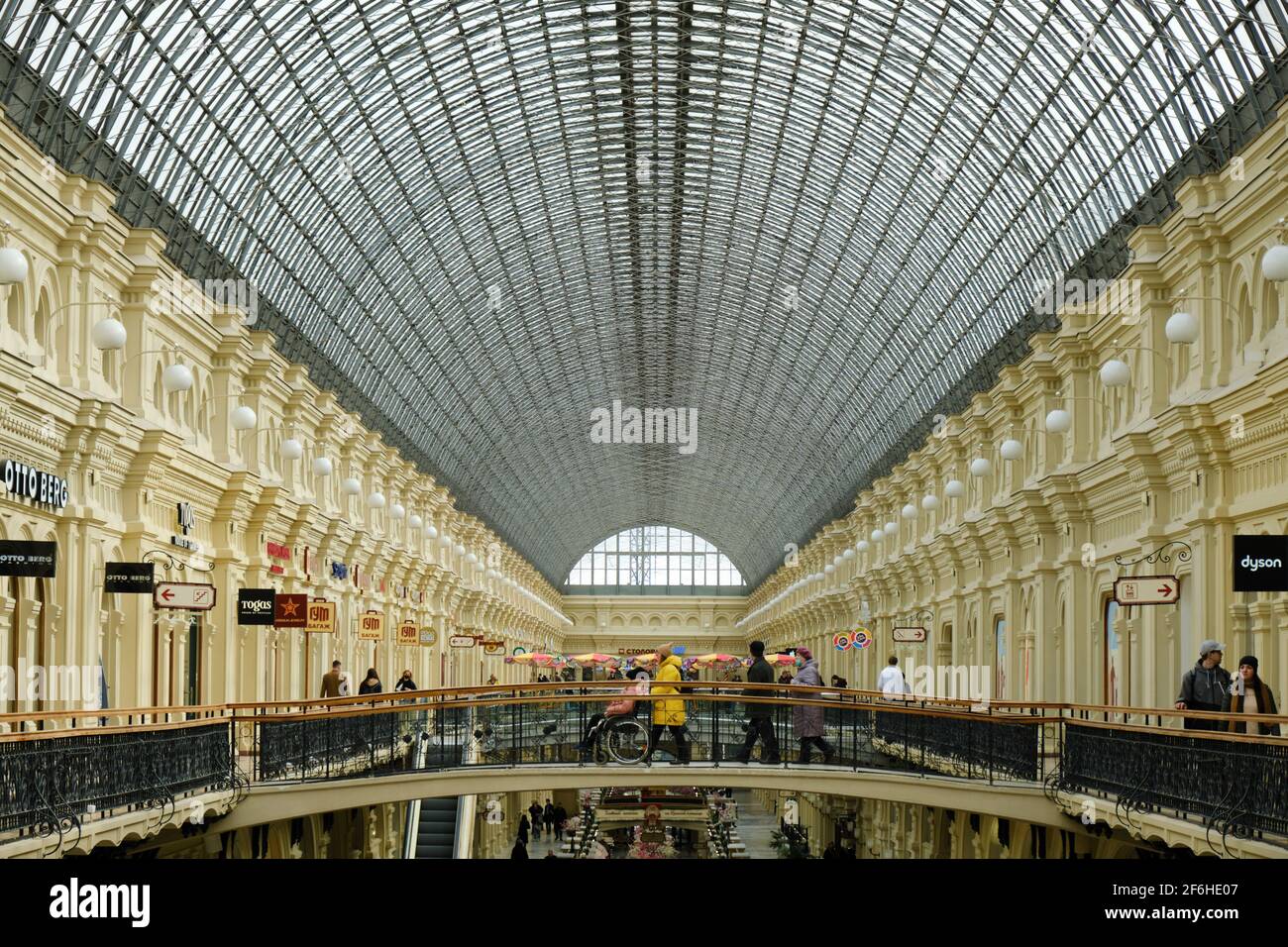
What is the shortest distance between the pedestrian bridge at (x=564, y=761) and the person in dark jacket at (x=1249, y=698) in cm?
57

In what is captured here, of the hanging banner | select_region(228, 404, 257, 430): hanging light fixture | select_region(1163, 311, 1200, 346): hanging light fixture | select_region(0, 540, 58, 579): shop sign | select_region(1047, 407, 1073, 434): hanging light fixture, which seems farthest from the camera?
the hanging banner

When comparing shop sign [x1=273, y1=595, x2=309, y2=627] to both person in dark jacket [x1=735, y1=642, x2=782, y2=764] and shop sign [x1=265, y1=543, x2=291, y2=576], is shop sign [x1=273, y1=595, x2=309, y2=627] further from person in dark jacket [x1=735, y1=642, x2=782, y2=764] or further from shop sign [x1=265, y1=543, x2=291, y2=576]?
person in dark jacket [x1=735, y1=642, x2=782, y2=764]

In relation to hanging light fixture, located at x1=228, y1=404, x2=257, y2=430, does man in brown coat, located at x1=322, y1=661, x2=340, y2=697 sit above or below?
below

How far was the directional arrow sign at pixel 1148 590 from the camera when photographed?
75.3 feet

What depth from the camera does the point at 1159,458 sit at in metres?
30.4

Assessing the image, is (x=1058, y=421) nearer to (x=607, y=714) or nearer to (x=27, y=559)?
(x=607, y=714)

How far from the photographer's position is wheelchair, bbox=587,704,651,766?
30.6 metres

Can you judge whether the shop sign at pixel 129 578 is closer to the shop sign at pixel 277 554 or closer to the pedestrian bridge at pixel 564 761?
the pedestrian bridge at pixel 564 761

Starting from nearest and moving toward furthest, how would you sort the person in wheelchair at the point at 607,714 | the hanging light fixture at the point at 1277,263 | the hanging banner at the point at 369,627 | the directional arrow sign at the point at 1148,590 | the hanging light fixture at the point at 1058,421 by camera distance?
the hanging light fixture at the point at 1277,263, the directional arrow sign at the point at 1148,590, the hanging light fixture at the point at 1058,421, the person in wheelchair at the point at 607,714, the hanging banner at the point at 369,627

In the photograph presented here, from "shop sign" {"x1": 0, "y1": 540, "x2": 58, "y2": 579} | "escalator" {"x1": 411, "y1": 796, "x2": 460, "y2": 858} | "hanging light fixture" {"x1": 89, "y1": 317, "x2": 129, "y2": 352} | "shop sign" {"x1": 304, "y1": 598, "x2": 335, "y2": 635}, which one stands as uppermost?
"hanging light fixture" {"x1": 89, "y1": 317, "x2": 129, "y2": 352}

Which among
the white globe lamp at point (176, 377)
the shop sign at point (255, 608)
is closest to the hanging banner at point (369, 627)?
the shop sign at point (255, 608)

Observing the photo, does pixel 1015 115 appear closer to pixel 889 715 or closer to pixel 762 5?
pixel 762 5

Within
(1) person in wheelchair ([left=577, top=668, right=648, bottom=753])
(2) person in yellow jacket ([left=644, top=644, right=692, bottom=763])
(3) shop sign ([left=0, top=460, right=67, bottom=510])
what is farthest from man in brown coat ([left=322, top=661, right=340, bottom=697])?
(3) shop sign ([left=0, top=460, right=67, bottom=510])

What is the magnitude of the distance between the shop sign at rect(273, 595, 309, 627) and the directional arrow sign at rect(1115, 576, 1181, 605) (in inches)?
622
